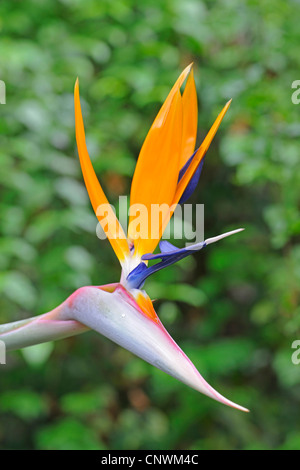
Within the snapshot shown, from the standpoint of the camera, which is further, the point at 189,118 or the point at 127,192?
the point at 127,192

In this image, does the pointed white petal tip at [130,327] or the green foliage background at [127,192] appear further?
the green foliage background at [127,192]

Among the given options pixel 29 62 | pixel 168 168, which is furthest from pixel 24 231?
pixel 168 168

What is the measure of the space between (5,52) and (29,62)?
0.08m

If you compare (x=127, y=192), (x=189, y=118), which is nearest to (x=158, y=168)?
(x=189, y=118)

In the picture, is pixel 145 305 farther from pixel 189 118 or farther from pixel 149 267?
pixel 189 118

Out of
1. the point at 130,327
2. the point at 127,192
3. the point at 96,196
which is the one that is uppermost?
the point at 127,192

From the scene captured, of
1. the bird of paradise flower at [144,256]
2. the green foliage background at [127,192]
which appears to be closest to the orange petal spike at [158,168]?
the bird of paradise flower at [144,256]

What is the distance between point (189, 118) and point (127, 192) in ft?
2.88

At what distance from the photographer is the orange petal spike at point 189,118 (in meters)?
0.43

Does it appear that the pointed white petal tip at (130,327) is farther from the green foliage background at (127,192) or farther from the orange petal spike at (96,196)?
the green foliage background at (127,192)

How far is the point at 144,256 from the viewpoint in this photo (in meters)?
0.44

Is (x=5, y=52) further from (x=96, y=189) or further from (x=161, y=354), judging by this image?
(x=161, y=354)

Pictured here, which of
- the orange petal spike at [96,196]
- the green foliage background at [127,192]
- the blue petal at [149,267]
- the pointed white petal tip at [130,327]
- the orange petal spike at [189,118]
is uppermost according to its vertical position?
the green foliage background at [127,192]

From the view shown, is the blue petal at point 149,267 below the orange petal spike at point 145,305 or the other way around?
the other way around
